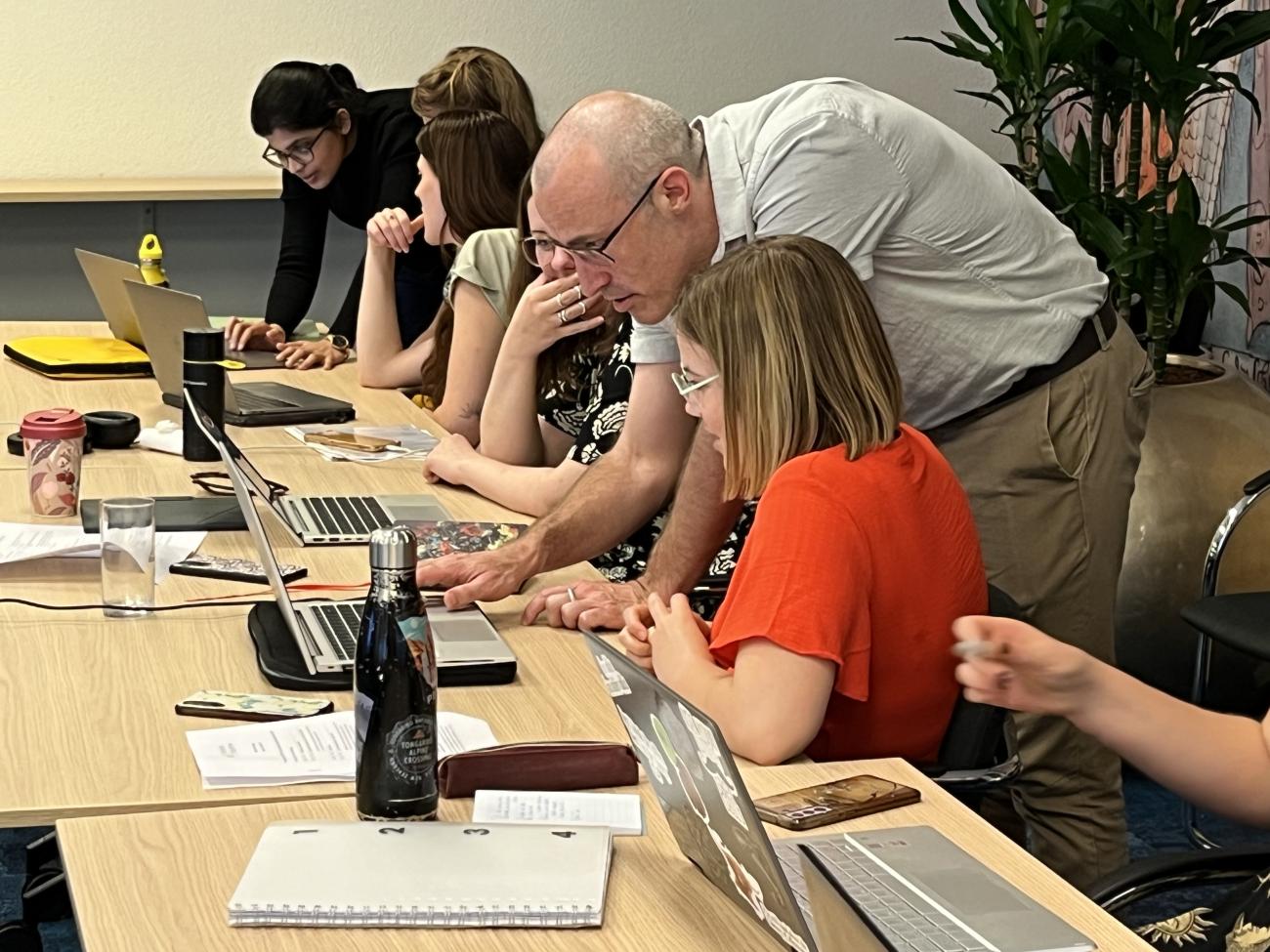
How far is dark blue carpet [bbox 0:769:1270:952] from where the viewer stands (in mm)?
Result: 2705

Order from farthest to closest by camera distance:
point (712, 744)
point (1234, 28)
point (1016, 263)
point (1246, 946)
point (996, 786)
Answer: point (1234, 28) → point (1016, 263) → point (996, 786) → point (1246, 946) → point (712, 744)

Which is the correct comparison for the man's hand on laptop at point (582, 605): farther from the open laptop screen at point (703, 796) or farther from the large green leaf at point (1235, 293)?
the large green leaf at point (1235, 293)

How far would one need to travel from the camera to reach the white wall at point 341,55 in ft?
17.0

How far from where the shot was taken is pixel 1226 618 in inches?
105

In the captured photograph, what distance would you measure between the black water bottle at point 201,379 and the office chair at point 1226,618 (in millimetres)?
1701

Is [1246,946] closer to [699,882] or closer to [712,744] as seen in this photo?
[699,882]

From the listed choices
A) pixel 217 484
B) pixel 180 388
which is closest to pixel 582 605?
pixel 217 484

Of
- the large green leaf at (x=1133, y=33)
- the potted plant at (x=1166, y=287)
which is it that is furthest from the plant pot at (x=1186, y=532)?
the large green leaf at (x=1133, y=33)

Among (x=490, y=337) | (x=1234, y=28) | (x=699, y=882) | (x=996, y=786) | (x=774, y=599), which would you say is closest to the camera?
(x=699, y=882)

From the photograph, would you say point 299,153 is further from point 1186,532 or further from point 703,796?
point 703,796

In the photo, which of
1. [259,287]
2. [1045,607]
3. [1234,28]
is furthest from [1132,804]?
[259,287]

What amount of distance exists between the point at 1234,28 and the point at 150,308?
237cm

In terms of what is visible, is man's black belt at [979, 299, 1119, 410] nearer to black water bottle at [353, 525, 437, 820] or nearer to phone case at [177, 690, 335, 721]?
phone case at [177, 690, 335, 721]

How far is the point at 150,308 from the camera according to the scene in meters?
3.27
